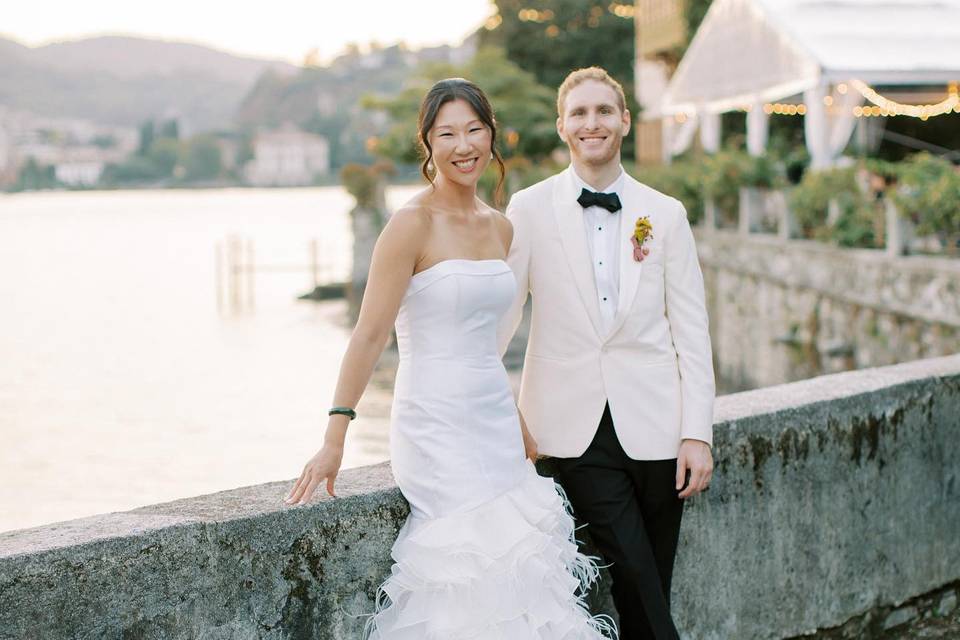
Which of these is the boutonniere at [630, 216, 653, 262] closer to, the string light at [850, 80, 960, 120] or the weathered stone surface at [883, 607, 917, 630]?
the weathered stone surface at [883, 607, 917, 630]

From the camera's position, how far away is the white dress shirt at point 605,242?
3.07 metres

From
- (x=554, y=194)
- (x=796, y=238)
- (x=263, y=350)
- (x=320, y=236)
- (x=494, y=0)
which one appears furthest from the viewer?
(x=320, y=236)

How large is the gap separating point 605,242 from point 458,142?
51 cm

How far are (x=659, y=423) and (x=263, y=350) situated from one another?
37.8m

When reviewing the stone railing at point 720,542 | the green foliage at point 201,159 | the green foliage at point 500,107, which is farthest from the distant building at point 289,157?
the stone railing at point 720,542

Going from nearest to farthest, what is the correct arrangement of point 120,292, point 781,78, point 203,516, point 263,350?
point 203,516 < point 781,78 < point 263,350 < point 120,292

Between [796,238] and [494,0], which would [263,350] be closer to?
[494,0]

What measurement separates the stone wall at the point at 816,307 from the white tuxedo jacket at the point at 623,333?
9.27 meters

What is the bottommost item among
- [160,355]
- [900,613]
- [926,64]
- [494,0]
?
[160,355]

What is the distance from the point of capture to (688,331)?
304 centimetres

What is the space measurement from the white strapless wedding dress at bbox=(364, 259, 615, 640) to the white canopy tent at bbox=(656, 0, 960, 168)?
1539cm

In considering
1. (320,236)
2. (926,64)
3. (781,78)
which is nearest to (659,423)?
(926,64)

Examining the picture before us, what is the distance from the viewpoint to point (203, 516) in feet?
8.63

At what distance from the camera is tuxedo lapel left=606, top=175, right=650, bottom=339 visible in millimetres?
3012
